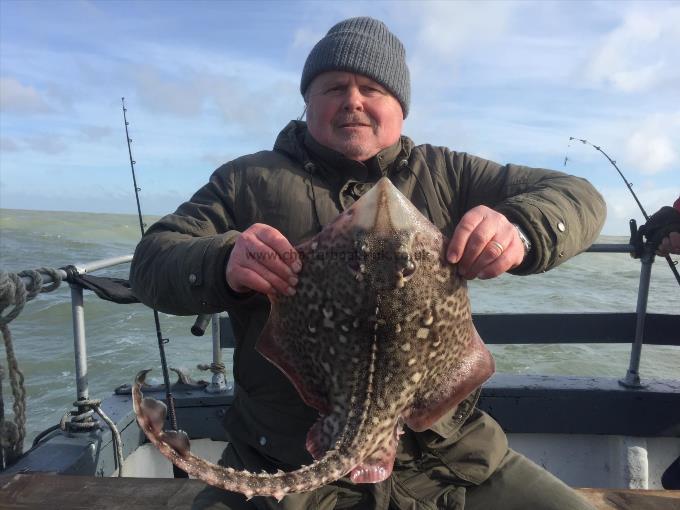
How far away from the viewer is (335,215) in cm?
266

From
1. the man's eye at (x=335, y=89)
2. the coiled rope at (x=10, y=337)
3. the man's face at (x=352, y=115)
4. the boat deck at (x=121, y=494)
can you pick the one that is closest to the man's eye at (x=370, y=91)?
the man's face at (x=352, y=115)

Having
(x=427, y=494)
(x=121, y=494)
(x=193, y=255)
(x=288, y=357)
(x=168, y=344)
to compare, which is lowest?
(x=168, y=344)

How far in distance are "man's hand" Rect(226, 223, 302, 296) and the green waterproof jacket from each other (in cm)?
21

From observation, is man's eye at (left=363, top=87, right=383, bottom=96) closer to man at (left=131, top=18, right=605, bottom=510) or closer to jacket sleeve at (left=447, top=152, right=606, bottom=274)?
man at (left=131, top=18, right=605, bottom=510)

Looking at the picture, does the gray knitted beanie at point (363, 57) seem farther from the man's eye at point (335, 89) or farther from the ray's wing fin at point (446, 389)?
the ray's wing fin at point (446, 389)

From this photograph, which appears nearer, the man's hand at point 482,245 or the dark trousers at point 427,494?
the man's hand at point 482,245

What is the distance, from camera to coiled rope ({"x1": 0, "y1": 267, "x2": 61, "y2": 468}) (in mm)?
3021

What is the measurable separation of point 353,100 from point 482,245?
3.89 feet

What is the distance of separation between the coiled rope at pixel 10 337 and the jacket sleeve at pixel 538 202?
2667 millimetres

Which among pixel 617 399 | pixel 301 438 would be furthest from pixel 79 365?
pixel 617 399

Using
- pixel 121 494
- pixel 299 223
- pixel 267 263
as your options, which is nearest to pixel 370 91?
pixel 299 223

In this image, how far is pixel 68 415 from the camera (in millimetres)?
3865

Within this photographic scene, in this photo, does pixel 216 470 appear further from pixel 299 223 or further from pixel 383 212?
pixel 299 223

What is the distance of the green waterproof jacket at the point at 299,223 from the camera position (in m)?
2.31
